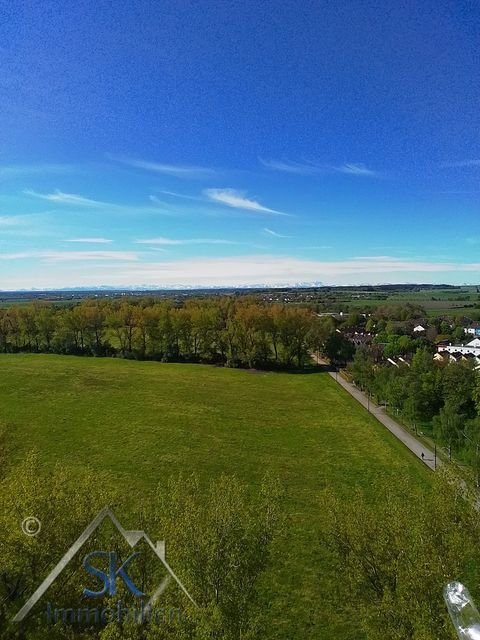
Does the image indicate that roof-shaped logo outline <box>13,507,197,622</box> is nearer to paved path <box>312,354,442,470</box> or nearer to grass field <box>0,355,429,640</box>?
grass field <box>0,355,429,640</box>

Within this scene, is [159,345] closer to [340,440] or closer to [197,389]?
[197,389]

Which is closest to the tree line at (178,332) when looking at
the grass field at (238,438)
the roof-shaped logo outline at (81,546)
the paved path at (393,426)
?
the grass field at (238,438)

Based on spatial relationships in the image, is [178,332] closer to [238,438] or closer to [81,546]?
[238,438]

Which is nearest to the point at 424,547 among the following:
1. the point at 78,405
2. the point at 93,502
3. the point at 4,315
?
the point at 93,502

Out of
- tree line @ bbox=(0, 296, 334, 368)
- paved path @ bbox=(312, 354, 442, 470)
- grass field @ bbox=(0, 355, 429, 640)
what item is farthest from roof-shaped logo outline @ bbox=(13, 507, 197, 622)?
tree line @ bbox=(0, 296, 334, 368)

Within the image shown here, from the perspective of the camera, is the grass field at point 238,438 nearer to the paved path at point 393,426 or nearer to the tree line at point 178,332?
the paved path at point 393,426

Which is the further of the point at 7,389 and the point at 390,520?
the point at 7,389

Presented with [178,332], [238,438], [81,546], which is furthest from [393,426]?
Result: [178,332]
